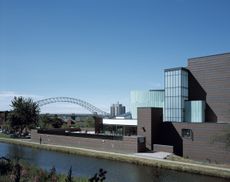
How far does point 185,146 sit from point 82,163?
13096mm

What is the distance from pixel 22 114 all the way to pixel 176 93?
36080mm

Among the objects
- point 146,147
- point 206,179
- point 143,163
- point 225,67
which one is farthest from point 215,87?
point 206,179

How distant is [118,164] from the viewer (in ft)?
124

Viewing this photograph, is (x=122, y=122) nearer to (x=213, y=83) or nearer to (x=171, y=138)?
(x=213, y=83)

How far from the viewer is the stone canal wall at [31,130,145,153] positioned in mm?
44938

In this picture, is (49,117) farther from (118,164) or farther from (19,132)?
(118,164)

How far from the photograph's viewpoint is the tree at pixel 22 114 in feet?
242

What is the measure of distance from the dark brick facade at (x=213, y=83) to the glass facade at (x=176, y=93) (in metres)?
1.49

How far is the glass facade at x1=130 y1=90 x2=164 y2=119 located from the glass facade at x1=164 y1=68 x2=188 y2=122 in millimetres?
5661

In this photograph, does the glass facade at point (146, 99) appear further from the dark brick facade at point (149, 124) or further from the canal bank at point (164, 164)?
the canal bank at point (164, 164)

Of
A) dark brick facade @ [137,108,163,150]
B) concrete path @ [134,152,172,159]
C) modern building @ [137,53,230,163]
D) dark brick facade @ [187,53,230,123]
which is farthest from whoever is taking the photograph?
dark brick facade @ [187,53,230,123]

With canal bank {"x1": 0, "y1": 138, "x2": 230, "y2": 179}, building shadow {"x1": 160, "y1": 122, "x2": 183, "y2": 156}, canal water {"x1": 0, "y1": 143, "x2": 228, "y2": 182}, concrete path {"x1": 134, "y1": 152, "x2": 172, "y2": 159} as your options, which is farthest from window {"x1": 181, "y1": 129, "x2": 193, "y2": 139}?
canal water {"x1": 0, "y1": 143, "x2": 228, "y2": 182}

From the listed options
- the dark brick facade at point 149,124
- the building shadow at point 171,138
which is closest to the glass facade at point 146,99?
the dark brick facade at point 149,124

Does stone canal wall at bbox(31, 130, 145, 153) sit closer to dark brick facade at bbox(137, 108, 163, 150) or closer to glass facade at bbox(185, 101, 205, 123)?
dark brick facade at bbox(137, 108, 163, 150)
